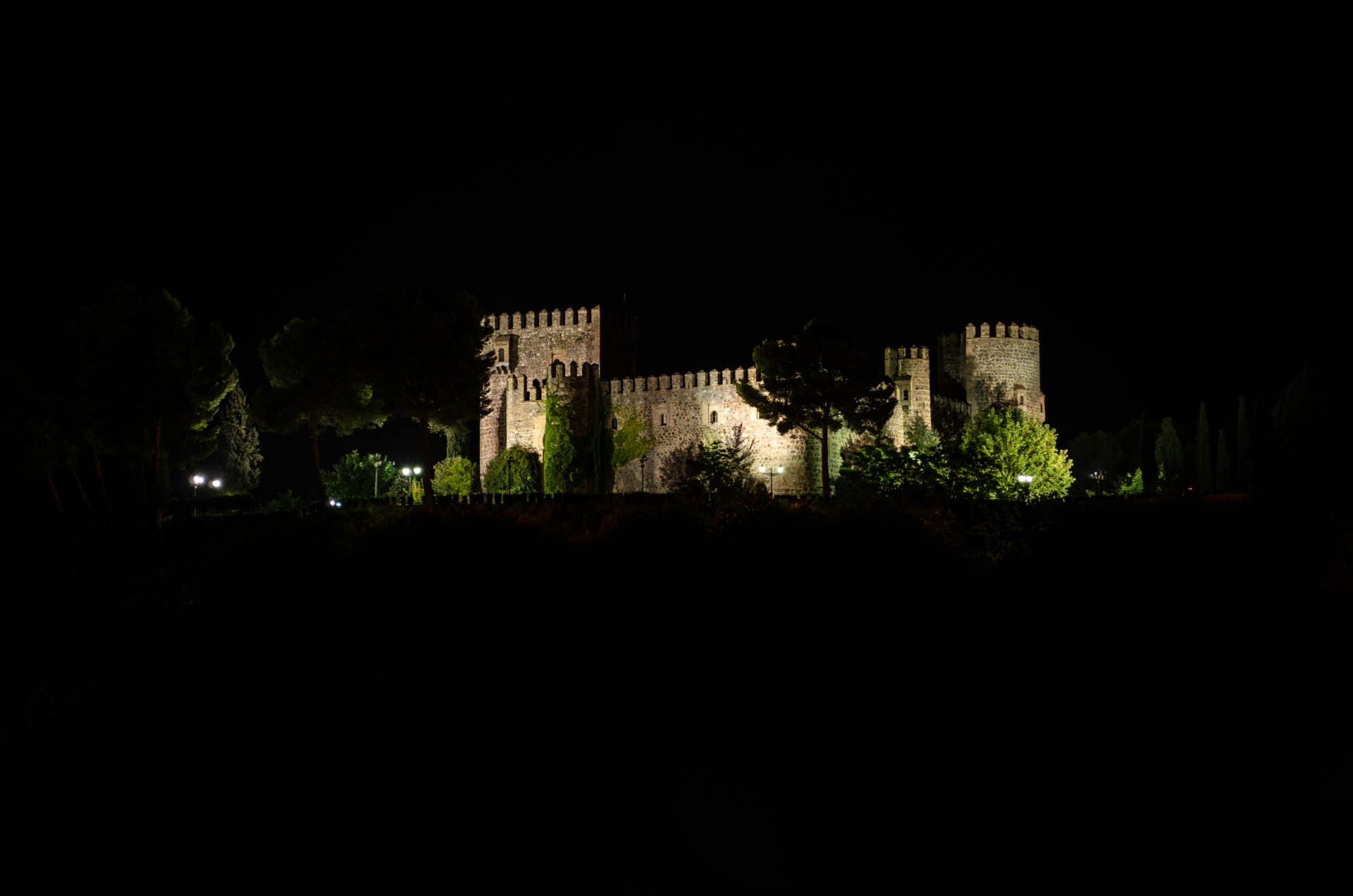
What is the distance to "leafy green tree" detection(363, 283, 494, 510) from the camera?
31250 mm

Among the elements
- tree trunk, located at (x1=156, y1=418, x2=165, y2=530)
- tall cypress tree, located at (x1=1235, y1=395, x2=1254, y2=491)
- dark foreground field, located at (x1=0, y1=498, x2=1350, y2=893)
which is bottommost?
dark foreground field, located at (x1=0, y1=498, x2=1350, y2=893)

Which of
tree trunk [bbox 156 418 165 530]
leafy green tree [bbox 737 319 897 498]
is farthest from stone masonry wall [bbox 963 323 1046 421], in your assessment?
tree trunk [bbox 156 418 165 530]

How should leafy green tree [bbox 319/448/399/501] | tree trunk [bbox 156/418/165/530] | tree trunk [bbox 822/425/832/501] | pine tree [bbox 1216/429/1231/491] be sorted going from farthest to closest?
leafy green tree [bbox 319/448/399/501]
pine tree [bbox 1216/429/1231/491]
tree trunk [bbox 822/425/832/501]
tree trunk [bbox 156/418/165/530]

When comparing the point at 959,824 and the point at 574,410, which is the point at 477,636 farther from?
the point at 574,410

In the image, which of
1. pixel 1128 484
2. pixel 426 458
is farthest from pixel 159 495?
pixel 1128 484

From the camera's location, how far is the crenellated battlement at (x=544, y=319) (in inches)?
1713

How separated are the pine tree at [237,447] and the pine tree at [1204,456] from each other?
37714 millimetres

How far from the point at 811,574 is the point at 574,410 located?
16.4 metres

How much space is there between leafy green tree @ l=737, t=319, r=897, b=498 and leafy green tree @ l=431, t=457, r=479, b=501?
1085cm

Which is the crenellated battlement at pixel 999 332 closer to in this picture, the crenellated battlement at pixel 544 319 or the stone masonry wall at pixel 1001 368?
the stone masonry wall at pixel 1001 368

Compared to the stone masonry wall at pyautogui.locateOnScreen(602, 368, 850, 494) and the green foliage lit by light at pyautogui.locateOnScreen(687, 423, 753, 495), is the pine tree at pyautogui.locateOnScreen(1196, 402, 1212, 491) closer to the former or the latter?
the stone masonry wall at pyautogui.locateOnScreen(602, 368, 850, 494)

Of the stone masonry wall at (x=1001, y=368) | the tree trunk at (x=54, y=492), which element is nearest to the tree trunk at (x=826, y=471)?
the stone masonry wall at (x=1001, y=368)

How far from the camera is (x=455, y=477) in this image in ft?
138

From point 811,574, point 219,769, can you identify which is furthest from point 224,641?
point 811,574
